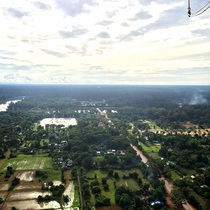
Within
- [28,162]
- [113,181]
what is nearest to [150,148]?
[113,181]

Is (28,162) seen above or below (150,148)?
above

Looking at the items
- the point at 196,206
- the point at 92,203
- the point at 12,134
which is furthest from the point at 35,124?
the point at 196,206

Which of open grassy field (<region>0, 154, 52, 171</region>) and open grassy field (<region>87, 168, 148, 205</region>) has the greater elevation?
open grassy field (<region>0, 154, 52, 171</region>)

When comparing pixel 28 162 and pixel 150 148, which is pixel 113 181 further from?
pixel 150 148

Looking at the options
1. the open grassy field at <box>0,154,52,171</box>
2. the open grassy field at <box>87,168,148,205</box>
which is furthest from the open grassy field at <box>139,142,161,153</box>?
the open grassy field at <box>0,154,52,171</box>

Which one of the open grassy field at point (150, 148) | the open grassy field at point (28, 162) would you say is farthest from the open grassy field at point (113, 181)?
the open grassy field at point (150, 148)

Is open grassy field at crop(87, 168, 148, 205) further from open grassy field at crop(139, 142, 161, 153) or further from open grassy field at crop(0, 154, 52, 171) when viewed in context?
open grassy field at crop(139, 142, 161, 153)

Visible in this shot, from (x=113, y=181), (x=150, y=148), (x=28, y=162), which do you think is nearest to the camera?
(x=113, y=181)

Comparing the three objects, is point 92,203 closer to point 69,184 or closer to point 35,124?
point 69,184
